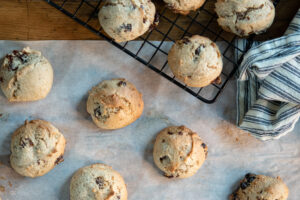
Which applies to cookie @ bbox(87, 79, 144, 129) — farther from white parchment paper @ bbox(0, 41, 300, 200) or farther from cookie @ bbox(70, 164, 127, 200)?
cookie @ bbox(70, 164, 127, 200)

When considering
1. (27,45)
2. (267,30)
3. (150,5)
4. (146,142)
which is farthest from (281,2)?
(27,45)

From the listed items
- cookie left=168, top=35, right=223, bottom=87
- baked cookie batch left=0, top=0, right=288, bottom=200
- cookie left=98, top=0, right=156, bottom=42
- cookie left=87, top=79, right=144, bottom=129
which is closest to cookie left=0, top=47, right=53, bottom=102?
baked cookie batch left=0, top=0, right=288, bottom=200

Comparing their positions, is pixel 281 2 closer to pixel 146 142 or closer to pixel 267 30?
pixel 267 30

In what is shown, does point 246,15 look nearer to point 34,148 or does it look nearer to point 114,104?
point 114,104

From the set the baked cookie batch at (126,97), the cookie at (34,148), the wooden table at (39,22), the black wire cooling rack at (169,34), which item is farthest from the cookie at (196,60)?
the cookie at (34,148)

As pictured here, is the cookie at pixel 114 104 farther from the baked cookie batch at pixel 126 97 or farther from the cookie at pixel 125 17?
the cookie at pixel 125 17

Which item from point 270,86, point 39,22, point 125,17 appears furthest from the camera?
point 39,22

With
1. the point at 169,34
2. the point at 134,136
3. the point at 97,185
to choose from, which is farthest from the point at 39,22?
the point at 97,185
